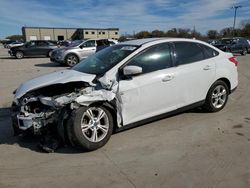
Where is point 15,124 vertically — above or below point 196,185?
above

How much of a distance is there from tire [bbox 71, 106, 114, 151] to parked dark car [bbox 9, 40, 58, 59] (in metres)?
21.6

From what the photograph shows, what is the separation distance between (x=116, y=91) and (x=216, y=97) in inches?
98.7

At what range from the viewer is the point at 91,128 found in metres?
4.12

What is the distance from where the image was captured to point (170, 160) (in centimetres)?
374

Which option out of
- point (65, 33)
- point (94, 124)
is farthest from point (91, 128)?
point (65, 33)

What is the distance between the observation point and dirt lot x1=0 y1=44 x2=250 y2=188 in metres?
3.29

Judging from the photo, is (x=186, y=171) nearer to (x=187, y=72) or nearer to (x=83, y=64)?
(x=187, y=72)

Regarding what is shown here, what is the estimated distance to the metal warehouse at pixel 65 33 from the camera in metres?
87.5

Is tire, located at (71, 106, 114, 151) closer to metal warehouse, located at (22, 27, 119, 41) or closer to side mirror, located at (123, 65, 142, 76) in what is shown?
side mirror, located at (123, 65, 142, 76)

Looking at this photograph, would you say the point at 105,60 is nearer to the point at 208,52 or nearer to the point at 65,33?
the point at 208,52

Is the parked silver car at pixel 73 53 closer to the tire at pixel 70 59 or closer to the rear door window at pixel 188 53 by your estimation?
the tire at pixel 70 59

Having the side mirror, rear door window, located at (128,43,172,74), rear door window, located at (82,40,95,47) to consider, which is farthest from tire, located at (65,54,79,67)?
the side mirror

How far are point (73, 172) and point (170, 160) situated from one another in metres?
1.32

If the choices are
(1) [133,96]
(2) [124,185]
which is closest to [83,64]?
(1) [133,96]
